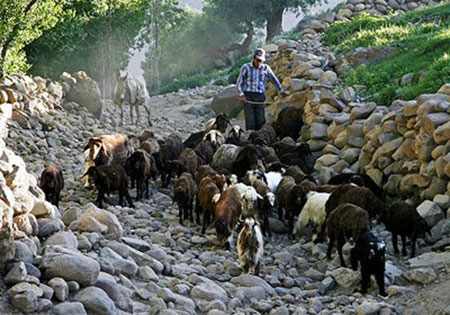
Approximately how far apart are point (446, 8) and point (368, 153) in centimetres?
1313

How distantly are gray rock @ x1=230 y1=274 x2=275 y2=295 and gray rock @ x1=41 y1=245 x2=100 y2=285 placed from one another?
7.95ft

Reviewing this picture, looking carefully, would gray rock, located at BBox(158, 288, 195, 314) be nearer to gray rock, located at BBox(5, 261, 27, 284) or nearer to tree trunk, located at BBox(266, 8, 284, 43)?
gray rock, located at BBox(5, 261, 27, 284)

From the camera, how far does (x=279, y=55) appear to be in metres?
22.9

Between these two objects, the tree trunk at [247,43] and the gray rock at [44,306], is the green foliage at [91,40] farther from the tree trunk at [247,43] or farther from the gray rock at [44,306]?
the gray rock at [44,306]

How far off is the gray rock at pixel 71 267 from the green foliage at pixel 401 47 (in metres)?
10.2

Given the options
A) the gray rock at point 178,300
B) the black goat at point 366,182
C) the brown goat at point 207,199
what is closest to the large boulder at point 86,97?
the brown goat at point 207,199

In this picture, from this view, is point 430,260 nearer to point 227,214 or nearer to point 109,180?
point 227,214

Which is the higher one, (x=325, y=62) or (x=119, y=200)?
(x=325, y=62)

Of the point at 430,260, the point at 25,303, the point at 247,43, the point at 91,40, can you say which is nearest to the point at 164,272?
the point at 25,303

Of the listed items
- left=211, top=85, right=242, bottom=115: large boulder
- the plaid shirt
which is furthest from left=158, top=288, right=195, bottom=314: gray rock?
left=211, top=85, right=242, bottom=115: large boulder

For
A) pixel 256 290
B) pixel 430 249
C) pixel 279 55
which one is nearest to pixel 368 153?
pixel 430 249

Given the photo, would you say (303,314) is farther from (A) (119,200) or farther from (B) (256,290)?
(A) (119,200)

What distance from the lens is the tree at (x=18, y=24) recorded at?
20.5 metres

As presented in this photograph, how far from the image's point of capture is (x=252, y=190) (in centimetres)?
1156
